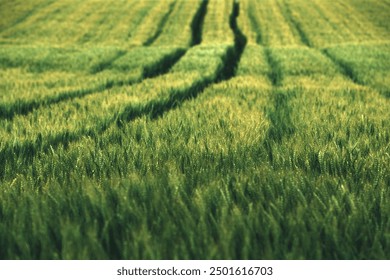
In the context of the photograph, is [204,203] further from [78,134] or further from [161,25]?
[161,25]

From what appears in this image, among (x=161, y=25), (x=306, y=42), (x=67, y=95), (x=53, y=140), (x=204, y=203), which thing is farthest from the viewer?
(x=161, y=25)

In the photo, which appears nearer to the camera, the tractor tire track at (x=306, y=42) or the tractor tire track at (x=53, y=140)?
the tractor tire track at (x=53, y=140)

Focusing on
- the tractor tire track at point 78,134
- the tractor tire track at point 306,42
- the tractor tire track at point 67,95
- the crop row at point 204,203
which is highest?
the crop row at point 204,203

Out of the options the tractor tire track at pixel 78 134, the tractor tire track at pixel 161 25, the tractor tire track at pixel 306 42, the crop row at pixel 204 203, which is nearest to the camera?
the crop row at pixel 204 203

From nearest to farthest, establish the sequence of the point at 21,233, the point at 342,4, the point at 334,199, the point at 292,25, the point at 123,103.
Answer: the point at 21,233 → the point at 334,199 → the point at 123,103 → the point at 292,25 → the point at 342,4

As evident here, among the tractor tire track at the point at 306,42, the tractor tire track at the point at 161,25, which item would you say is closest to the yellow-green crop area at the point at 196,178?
the tractor tire track at the point at 306,42

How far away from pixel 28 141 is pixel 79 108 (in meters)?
1.54

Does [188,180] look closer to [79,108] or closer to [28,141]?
[28,141]

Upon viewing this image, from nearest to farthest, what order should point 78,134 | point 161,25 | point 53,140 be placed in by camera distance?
point 53,140 → point 78,134 → point 161,25

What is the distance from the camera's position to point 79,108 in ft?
14.3

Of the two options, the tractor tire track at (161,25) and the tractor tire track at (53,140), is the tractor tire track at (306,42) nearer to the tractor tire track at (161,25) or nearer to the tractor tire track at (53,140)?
the tractor tire track at (53,140)

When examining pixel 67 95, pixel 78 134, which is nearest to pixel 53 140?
pixel 78 134

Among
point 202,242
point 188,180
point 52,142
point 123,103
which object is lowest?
point 123,103
